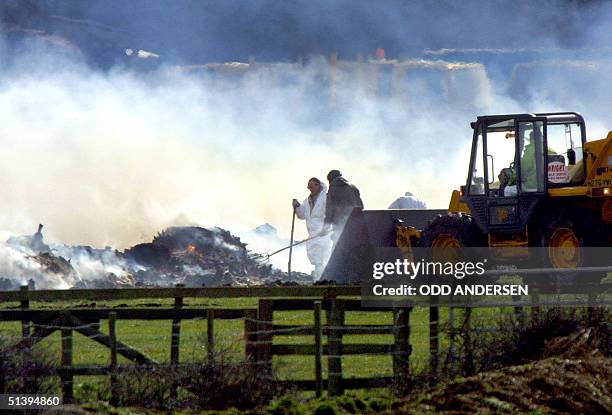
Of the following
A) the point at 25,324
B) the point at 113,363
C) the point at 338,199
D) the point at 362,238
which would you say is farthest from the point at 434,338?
the point at 362,238

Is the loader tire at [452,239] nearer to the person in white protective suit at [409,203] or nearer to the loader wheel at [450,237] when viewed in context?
the loader wheel at [450,237]

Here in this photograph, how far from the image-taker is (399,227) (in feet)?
93.2

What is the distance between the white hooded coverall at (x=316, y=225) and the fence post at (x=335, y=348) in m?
10.1

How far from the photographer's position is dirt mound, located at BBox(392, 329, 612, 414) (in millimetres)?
13328

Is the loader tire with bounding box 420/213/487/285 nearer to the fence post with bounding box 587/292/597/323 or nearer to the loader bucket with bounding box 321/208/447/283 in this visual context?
the loader bucket with bounding box 321/208/447/283

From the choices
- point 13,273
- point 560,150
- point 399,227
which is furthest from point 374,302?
point 13,273

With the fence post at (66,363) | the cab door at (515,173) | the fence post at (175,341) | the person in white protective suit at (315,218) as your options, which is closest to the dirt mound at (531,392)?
the fence post at (175,341)

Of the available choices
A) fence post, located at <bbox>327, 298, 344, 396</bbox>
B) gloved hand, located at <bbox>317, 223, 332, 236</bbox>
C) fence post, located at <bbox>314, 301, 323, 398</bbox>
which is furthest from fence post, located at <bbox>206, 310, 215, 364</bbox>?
gloved hand, located at <bbox>317, 223, 332, 236</bbox>

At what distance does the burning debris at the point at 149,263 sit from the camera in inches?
1770

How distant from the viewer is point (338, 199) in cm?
2786

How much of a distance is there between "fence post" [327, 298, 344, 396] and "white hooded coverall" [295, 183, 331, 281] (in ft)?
33.0

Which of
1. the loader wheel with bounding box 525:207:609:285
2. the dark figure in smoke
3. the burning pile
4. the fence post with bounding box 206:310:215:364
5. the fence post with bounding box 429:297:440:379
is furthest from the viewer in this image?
the burning pile

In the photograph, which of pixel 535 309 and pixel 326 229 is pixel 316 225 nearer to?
pixel 326 229

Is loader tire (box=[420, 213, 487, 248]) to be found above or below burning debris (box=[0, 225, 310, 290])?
below
